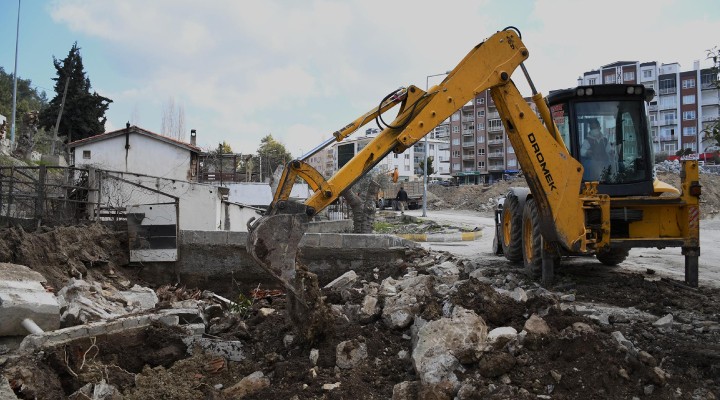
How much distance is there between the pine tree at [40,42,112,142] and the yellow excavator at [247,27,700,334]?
36.2 metres

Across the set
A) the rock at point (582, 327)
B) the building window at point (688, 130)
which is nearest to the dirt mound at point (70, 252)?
the rock at point (582, 327)

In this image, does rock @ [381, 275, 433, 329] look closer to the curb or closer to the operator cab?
the operator cab

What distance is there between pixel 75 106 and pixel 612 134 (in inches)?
1502

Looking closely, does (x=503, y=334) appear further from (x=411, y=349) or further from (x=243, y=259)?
(x=243, y=259)

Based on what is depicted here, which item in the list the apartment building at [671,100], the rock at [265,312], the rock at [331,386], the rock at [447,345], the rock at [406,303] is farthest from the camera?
the apartment building at [671,100]

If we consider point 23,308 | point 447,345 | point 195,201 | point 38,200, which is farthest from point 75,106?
point 447,345

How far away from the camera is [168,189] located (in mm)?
16047

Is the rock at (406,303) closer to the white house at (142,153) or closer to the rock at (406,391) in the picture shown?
the rock at (406,391)

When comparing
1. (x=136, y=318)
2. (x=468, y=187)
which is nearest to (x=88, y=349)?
(x=136, y=318)

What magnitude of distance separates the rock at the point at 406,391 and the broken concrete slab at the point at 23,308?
4104 millimetres

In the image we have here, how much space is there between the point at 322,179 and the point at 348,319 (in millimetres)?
1608

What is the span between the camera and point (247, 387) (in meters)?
5.00

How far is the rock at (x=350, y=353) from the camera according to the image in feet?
16.6

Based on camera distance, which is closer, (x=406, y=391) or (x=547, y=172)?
(x=406, y=391)
